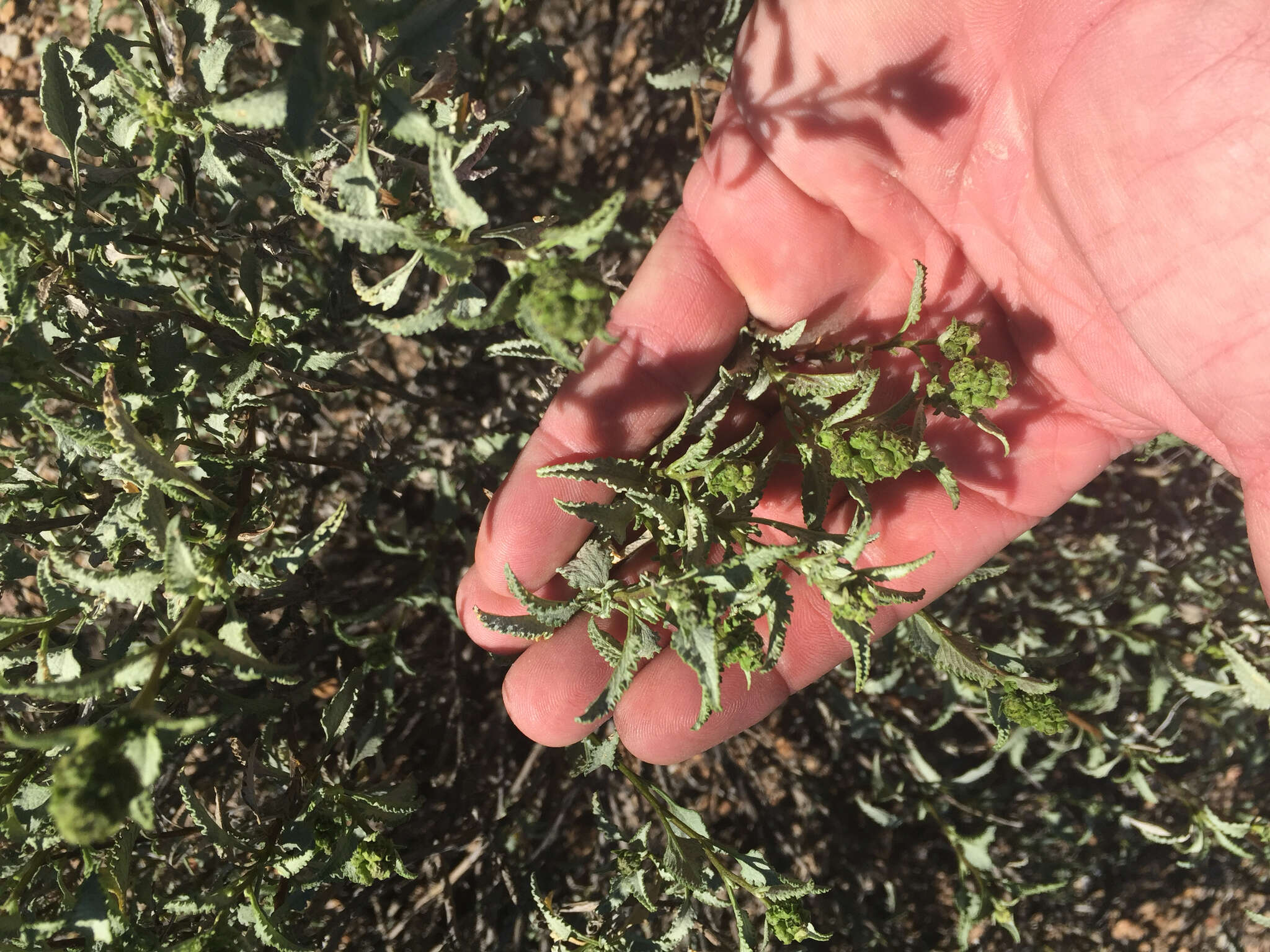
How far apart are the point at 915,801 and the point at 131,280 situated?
151 inches

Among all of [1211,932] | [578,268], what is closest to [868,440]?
[578,268]

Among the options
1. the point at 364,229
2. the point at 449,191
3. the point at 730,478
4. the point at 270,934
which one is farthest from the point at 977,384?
the point at 270,934

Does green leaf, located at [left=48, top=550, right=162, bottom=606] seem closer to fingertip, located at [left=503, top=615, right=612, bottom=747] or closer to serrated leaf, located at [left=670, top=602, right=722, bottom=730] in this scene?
serrated leaf, located at [left=670, top=602, right=722, bottom=730]

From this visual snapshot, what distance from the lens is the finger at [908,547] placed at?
275cm

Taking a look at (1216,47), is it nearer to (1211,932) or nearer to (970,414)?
(970,414)

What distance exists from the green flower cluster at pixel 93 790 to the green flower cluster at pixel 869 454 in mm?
1639

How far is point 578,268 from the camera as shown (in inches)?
57.2

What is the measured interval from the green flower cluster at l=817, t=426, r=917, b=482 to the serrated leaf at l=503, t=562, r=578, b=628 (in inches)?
32.0

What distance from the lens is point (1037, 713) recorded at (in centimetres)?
240

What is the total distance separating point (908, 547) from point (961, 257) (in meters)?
1.03

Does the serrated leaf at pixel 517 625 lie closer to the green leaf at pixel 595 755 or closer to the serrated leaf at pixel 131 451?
the green leaf at pixel 595 755

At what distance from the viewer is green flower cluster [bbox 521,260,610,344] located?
143 cm

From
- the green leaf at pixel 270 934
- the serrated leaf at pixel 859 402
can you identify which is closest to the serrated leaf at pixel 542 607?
the serrated leaf at pixel 859 402

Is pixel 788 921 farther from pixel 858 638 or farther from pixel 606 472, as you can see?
pixel 606 472
